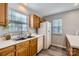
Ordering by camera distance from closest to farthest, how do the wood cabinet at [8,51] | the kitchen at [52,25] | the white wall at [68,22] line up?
the wood cabinet at [8,51], the kitchen at [52,25], the white wall at [68,22]

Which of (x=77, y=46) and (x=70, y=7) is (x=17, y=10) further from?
(x=77, y=46)

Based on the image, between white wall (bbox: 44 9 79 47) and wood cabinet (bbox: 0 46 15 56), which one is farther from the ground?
white wall (bbox: 44 9 79 47)

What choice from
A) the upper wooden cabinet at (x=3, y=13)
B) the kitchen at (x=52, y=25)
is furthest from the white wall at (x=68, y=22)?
the upper wooden cabinet at (x=3, y=13)

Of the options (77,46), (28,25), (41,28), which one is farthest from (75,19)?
(41,28)

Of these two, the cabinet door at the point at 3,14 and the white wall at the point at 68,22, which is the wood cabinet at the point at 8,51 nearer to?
the cabinet door at the point at 3,14

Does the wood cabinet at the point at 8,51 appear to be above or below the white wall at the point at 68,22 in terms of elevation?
below

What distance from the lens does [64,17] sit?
1.92 meters

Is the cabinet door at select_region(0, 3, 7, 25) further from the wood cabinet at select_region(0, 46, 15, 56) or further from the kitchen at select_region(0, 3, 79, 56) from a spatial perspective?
the wood cabinet at select_region(0, 46, 15, 56)

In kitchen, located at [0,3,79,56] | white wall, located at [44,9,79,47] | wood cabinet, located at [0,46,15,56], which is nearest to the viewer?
wood cabinet, located at [0,46,15,56]

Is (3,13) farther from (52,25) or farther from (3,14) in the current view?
(52,25)

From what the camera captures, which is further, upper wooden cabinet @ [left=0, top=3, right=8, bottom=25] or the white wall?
the white wall

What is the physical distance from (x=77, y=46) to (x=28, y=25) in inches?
89.2

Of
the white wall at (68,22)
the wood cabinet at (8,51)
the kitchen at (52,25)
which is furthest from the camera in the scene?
the white wall at (68,22)

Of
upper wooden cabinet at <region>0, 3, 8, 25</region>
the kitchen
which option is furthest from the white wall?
upper wooden cabinet at <region>0, 3, 8, 25</region>
